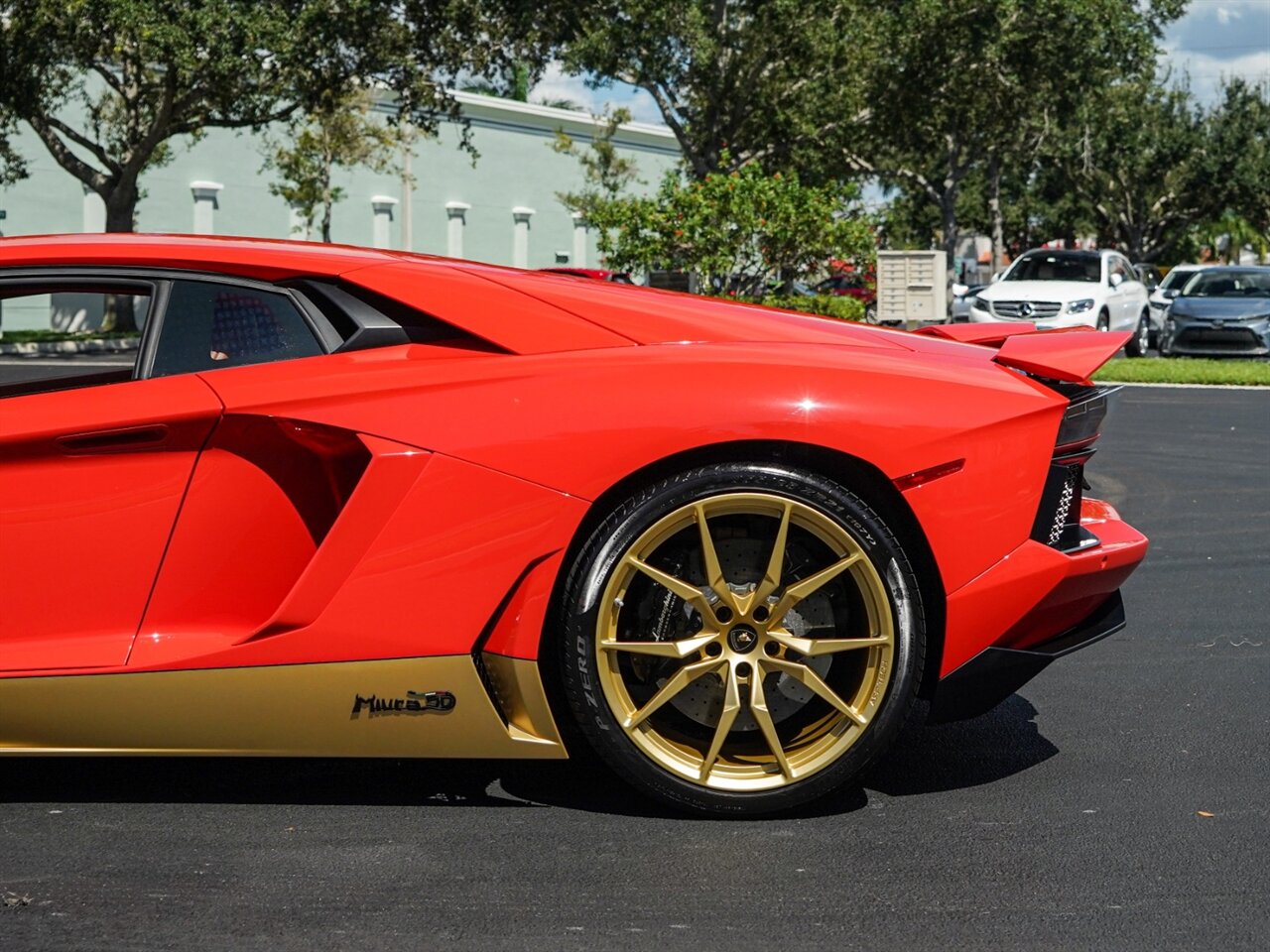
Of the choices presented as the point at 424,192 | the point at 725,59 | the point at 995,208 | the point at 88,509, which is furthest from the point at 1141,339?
the point at 424,192

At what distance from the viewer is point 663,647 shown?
362 cm

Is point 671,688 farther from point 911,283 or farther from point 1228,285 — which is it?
point 1228,285

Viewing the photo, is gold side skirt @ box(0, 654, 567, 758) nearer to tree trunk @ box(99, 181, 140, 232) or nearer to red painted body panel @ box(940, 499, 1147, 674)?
red painted body panel @ box(940, 499, 1147, 674)

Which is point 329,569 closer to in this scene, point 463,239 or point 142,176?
point 142,176

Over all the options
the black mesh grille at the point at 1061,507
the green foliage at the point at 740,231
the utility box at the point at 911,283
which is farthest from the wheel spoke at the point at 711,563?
the utility box at the point at 911,283

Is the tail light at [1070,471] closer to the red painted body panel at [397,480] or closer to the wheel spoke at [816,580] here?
the red painted body panel at [397,480]

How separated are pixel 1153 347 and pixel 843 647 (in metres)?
26.4

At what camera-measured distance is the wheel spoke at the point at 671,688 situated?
11.8 feet

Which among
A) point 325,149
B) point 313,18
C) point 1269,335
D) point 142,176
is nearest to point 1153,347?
point 1269,335

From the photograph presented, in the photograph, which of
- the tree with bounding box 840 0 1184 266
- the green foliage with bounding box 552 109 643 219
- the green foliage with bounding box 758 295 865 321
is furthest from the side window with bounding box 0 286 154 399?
the tree with bounding box 840 0 1184 266

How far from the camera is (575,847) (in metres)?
3.54

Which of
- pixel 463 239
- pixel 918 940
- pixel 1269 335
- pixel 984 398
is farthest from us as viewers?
pixel 463 239

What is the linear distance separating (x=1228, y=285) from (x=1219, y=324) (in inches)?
A: 77.2

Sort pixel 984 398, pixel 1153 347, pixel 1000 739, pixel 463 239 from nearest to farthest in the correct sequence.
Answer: pixel 984 398 < pixel 1000 739 < pixel 1153 347 < pixel 463 239
